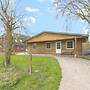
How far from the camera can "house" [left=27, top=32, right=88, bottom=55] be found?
142 feet

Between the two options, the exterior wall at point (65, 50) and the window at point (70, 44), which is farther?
the window at point (70, 44)

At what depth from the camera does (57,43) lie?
46.6m

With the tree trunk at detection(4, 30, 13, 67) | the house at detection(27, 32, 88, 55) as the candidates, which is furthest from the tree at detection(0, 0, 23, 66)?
the house at detection(27, 32, 88, 55)

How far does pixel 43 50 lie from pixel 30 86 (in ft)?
111

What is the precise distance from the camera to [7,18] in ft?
82.3

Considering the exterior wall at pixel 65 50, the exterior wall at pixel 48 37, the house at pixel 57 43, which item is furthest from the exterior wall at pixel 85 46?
the exterior wall at pixel 48 37

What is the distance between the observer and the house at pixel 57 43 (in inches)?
1706

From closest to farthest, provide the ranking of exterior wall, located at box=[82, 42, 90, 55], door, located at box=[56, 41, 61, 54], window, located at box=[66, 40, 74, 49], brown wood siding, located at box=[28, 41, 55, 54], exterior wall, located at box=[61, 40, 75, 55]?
exterior wall, located at box=[61, 40, 75, 55] < window, located at box=[66, 40, 74, 49] < door, located at box=[56, 41, 61, 54] < exterior wall, located at box=[82, 42, 90, 55] < brown wood siding, located at box=[28, 41, 55, 54]

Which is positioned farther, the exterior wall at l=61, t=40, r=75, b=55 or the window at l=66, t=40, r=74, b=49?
the window at l=66, t=40, r=74, b=49

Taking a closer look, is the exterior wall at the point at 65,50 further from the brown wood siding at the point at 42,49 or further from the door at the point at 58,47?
the brown wood siding at the point at 42,49

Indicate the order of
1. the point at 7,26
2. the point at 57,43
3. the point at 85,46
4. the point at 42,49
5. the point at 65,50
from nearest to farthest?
the point at 7,26 < the point at 65,50 < the point at 57,43 < the point at 85,46 < the point at 42,49

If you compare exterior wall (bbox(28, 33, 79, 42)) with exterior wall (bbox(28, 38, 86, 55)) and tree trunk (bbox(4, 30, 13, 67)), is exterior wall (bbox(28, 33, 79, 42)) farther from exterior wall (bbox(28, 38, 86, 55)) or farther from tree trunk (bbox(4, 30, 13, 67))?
tree trunk (bbox(4, 30, 13, 67))

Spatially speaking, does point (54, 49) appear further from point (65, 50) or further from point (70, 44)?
point (70, 44)

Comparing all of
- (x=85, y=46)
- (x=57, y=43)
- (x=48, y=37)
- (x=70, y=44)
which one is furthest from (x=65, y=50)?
(x=85, y=46)
